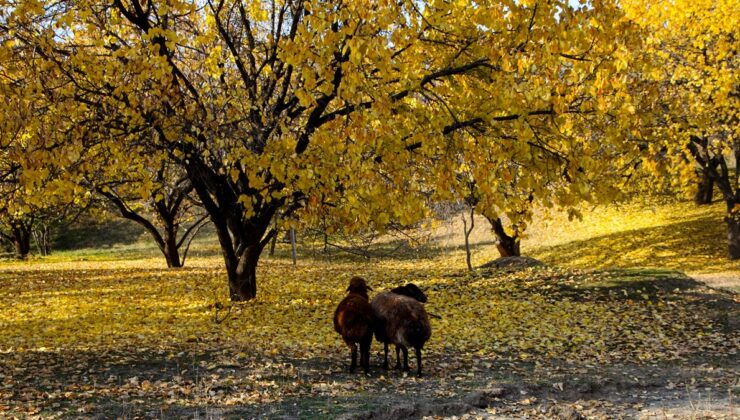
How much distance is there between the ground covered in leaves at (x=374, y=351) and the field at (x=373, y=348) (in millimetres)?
42

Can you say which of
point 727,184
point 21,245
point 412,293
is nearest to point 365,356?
point 412,293

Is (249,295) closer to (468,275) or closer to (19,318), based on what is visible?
(19,318)

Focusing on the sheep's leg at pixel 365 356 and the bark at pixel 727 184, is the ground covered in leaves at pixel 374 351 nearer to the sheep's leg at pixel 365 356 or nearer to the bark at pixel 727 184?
the sheep's leg at pixel 365 356

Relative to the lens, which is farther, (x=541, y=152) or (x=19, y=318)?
(x=19, y=318)

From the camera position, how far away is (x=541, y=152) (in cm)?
977

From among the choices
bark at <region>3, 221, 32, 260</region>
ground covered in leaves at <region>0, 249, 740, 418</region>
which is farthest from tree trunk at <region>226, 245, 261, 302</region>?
A: bark at <region>3, 221, 32, 260</region>

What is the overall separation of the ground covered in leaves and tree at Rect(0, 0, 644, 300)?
269 cm

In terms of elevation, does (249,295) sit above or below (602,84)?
below

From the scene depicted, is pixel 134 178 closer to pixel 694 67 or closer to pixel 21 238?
pixel 694 67

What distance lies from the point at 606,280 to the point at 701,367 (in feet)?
23.7

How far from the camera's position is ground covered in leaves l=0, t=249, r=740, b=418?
8.06 metres

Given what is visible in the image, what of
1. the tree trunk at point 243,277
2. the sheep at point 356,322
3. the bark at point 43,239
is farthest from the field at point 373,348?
the bark at point 43,239

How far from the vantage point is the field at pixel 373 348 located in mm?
8039

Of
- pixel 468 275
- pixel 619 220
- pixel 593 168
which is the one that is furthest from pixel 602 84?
pixel 619 220
